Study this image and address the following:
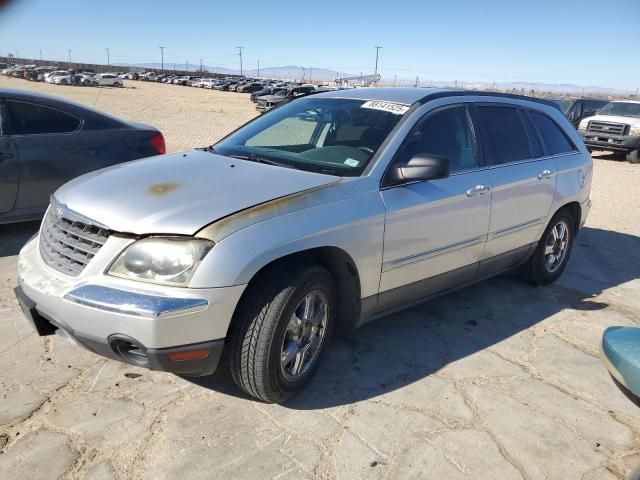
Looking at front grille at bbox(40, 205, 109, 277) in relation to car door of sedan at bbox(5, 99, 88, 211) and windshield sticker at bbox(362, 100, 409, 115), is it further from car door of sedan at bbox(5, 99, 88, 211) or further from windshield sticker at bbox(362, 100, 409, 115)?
car door of sedan at bbox(5, 99, 88, 211)

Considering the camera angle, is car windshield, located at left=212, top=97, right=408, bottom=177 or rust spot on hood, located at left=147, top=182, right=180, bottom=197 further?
car windshield, located at left=212, top=97, right=408, bottom=177

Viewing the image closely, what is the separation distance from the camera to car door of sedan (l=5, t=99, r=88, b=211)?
16.9 ft

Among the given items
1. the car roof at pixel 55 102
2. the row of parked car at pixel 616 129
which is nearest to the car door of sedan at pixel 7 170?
the car roof at pixel 55 102

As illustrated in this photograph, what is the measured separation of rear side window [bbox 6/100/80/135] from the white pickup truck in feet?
50.6

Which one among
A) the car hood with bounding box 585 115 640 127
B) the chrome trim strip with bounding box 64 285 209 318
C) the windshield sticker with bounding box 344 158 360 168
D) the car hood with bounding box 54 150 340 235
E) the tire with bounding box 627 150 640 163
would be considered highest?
the windshield sticker with bounding box 344 158 360 168

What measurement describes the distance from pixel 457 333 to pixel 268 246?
6.70 ft

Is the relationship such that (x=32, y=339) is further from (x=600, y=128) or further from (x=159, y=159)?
(x=600, y=128)

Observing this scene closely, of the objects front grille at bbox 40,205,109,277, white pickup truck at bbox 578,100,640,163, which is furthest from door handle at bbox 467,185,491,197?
white pickup truck at bbox 578,100,640,163

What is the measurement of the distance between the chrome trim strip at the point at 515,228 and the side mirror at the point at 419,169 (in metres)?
1.10

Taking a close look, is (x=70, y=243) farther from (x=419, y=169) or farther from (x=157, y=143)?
(x=157, y=143)

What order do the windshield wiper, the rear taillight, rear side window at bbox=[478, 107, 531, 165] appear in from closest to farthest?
the windshield wiper, rear side window at bbox=[478, 107, 531, 165], the rear taillight

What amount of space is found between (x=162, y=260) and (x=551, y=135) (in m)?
3.88

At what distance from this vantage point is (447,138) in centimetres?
382

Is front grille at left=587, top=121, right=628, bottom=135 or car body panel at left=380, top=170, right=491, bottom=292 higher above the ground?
car body panel at left=380, top=170, right=491, bottom=292
